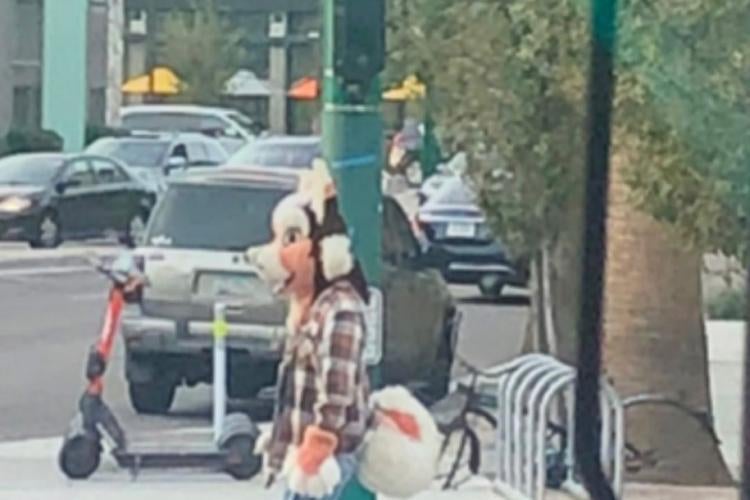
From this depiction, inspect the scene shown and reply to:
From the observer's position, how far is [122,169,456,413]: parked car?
42.2ft

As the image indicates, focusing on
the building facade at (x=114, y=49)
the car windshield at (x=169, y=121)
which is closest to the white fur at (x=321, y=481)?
the building facade at (x=114, y=49)

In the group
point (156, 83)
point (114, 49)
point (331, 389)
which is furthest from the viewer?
point (156, 83)

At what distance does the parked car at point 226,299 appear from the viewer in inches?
506

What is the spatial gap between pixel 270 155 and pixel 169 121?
45.7 feet

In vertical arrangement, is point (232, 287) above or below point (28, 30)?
below

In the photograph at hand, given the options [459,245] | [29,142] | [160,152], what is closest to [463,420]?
[459,245]

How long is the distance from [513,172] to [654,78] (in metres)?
2.67

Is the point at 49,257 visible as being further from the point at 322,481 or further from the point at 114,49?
the point at 322,481

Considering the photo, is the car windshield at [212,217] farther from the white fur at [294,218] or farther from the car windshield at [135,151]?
the car windshield at [135,151]

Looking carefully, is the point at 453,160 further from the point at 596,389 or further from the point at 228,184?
the point at 596,389

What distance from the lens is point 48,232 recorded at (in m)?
24.6

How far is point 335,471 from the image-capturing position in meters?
7.07

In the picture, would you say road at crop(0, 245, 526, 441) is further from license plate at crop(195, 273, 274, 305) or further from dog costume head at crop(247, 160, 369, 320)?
dog costume head at crop(247, 160, 369, 320)

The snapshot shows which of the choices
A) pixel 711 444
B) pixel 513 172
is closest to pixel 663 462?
pixel 711 444
